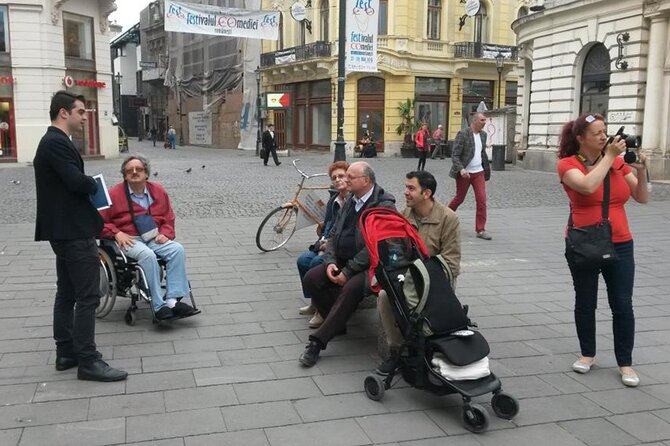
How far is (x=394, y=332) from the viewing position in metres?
4.26

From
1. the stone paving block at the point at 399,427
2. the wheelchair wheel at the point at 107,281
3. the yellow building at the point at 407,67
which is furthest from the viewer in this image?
the yellow building at the point at 407,67

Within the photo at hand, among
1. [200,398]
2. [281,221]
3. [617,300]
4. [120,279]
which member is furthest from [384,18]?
[200,398]

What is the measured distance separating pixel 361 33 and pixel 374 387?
13577 mm

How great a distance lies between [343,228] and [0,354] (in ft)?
8.63

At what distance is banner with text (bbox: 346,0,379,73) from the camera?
15930mm

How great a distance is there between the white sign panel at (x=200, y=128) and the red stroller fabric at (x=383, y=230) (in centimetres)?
4492

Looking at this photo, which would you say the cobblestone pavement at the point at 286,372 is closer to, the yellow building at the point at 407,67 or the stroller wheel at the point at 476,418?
the stroller wheel at the point at 476,418

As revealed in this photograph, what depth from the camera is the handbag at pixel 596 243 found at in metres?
4.16

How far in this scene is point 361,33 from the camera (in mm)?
16359

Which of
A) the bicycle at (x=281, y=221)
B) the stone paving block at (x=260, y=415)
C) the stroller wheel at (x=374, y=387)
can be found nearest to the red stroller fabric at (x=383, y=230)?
the stroller wheel at (x=374, y=387)

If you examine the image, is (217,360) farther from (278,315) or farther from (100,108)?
(100,108)

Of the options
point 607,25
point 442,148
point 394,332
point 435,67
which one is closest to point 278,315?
point 394,332

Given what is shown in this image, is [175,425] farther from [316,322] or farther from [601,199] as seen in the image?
[601,199]

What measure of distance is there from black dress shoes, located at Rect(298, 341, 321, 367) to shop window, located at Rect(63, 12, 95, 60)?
26226 millimetres
